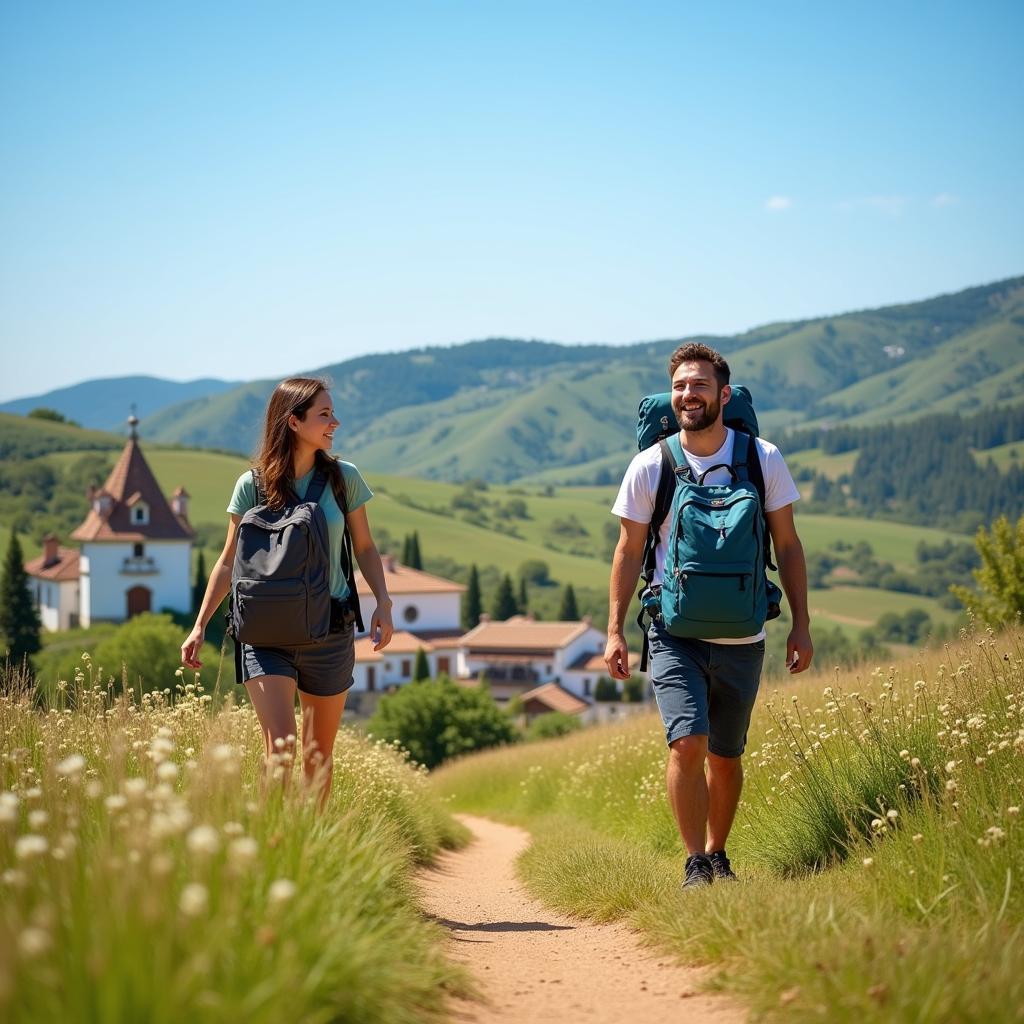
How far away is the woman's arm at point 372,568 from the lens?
628cm

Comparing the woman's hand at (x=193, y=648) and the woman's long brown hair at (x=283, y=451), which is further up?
the woman's long brown hair at (x=283, y=451)

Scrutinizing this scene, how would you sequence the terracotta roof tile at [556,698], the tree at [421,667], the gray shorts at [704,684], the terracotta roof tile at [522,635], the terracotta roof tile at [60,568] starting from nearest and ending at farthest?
1. the gray shorts at [704,684]
2. the tree at [421,667]
3. the terracotta roof tile at [556,698]
4. the terracotta roof tile at [60,568]
5. the terracotta roof tile at [522,635]

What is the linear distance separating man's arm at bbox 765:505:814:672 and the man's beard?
0.55 metres

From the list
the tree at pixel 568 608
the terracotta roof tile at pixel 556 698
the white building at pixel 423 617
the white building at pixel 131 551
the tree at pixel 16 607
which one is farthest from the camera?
the tree at pixel 568 608

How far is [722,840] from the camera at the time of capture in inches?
248

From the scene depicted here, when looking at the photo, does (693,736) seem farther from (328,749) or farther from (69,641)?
(69,641)

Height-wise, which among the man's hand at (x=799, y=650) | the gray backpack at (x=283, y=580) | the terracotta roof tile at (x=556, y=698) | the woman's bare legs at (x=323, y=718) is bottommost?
the terracotta roof tile at (x=556, y=698)

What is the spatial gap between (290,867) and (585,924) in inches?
111

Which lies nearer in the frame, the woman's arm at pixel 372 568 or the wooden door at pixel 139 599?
the woman's arm at pixel 372 568

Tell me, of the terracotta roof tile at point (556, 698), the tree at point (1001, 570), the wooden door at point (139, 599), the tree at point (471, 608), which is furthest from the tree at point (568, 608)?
the tree at point (1001, 570)

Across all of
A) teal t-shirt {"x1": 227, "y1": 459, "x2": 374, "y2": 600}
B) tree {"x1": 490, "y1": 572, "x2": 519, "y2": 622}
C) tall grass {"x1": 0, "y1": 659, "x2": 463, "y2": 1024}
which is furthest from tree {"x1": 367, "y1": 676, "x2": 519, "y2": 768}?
tree {"x1": 490, "y1": 572, "x2": 519, "y2": 622}

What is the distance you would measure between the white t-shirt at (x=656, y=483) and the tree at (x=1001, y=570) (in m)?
11.2

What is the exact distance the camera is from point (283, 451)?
625cm

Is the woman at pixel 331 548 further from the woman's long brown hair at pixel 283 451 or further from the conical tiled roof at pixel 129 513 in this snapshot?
the conical tiled roof at pixel 129 513
